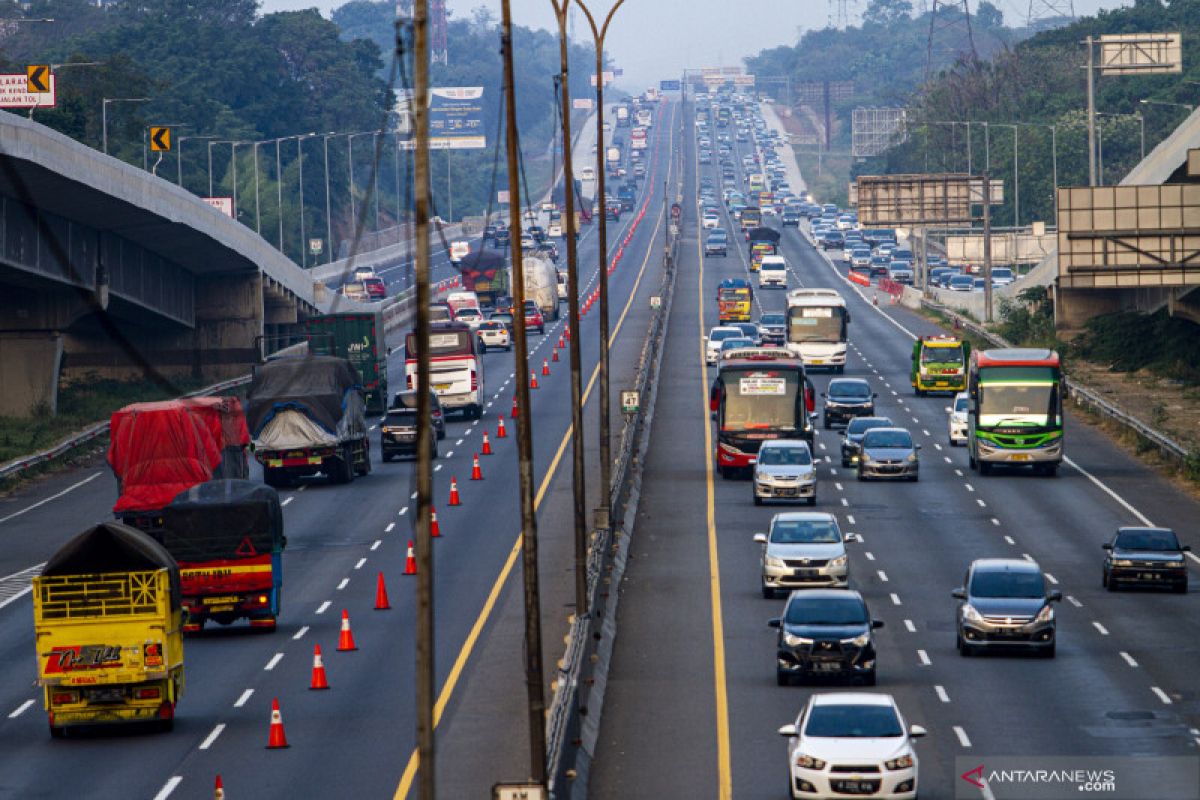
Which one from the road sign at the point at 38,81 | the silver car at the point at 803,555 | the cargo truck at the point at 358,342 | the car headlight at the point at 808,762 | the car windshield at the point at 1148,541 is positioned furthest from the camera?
the cargo truck at the point at 358,342

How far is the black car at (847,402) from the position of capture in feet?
243

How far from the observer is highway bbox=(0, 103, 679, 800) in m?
28.8

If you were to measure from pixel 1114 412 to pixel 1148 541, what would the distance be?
29414 millimetres

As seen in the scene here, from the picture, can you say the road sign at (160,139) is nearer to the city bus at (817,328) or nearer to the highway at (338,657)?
the city bus at (817,328)

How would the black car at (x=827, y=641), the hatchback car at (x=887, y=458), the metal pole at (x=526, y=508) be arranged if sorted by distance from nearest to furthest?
the metal pole at (x=526, y=508), the black car at (x=827, y=641), the hatchback car at (x=887, y=458)

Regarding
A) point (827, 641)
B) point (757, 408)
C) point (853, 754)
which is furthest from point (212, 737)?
point (757, 408)

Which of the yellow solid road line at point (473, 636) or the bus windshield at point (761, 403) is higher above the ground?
the bus windshield at point (761, 403)

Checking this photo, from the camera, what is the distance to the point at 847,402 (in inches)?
2928

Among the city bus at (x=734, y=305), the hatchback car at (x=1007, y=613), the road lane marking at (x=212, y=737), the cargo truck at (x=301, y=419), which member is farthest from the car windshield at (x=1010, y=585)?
the city bus at (x=734, y=305)

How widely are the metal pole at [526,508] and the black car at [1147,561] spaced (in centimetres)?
1956

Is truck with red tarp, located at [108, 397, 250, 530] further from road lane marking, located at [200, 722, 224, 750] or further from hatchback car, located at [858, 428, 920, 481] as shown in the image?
hatchback car, located at [858, 428, 920, 481]

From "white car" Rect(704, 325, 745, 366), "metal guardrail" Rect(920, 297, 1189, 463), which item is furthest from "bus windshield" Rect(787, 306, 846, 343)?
"metal guardrail" Rect(920, 297, 1189, 463)

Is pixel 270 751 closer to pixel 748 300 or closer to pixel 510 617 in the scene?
pixel 510 617

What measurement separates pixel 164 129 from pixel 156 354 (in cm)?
1053
